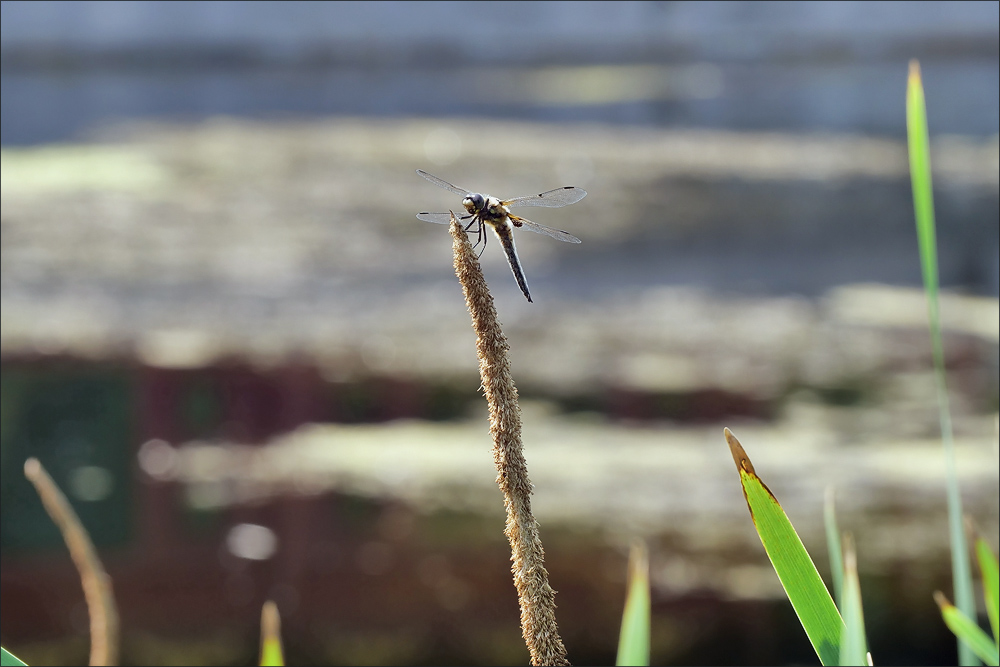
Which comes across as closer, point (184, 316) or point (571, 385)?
point (571, 385)

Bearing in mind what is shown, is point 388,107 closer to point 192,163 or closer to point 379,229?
point 192,163

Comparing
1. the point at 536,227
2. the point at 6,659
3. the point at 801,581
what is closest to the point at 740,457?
the point at 801,581

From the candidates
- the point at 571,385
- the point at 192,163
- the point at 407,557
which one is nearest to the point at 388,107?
the point at 192,163

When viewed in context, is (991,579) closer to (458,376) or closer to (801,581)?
(801,581)

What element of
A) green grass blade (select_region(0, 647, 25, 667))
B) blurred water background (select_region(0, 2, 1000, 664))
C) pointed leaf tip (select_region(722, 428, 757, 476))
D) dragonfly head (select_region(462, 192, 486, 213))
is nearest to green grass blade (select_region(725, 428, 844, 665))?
pointed leaf tip (select_region(722, 428, 757, 476))

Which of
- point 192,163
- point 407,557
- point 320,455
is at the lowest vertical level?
point 407,557

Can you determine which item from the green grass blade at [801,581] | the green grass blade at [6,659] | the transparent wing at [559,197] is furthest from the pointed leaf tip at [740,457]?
the transparent wing at [559,197]
